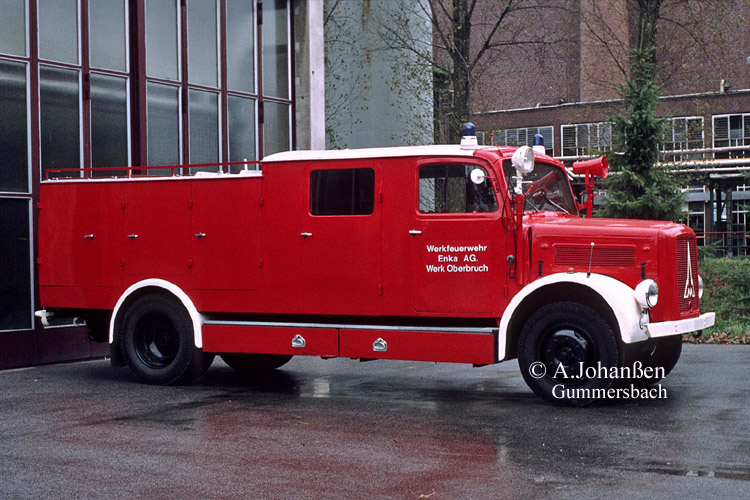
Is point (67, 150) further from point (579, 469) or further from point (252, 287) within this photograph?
point (579, 469)

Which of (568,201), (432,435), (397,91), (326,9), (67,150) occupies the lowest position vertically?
(432,435)

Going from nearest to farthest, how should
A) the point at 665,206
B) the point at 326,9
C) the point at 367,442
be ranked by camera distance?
the point at 367,442
the point at 665,206
the point at 326,9

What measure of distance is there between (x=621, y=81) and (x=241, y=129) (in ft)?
80.1

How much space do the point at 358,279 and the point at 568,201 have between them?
254 centimetres

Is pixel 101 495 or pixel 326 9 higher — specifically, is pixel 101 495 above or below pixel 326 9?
below

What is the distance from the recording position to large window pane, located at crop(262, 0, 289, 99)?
1923 cm

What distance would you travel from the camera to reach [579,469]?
7.08 metres

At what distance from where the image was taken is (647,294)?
950cm

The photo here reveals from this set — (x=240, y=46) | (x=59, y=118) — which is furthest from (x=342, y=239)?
(x=240, y=46)

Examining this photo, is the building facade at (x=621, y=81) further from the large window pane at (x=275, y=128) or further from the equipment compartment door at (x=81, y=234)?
the equipment compartment door at (x=81, y=234)

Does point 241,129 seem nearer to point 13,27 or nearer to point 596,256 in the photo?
point 13,27

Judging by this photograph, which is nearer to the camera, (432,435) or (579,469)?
(579,469)

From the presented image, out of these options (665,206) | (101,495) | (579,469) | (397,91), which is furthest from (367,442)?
(397,91)

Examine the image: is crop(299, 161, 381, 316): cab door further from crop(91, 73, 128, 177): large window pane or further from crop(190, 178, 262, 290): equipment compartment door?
crop(91, 73, 128, 177): large window pane
